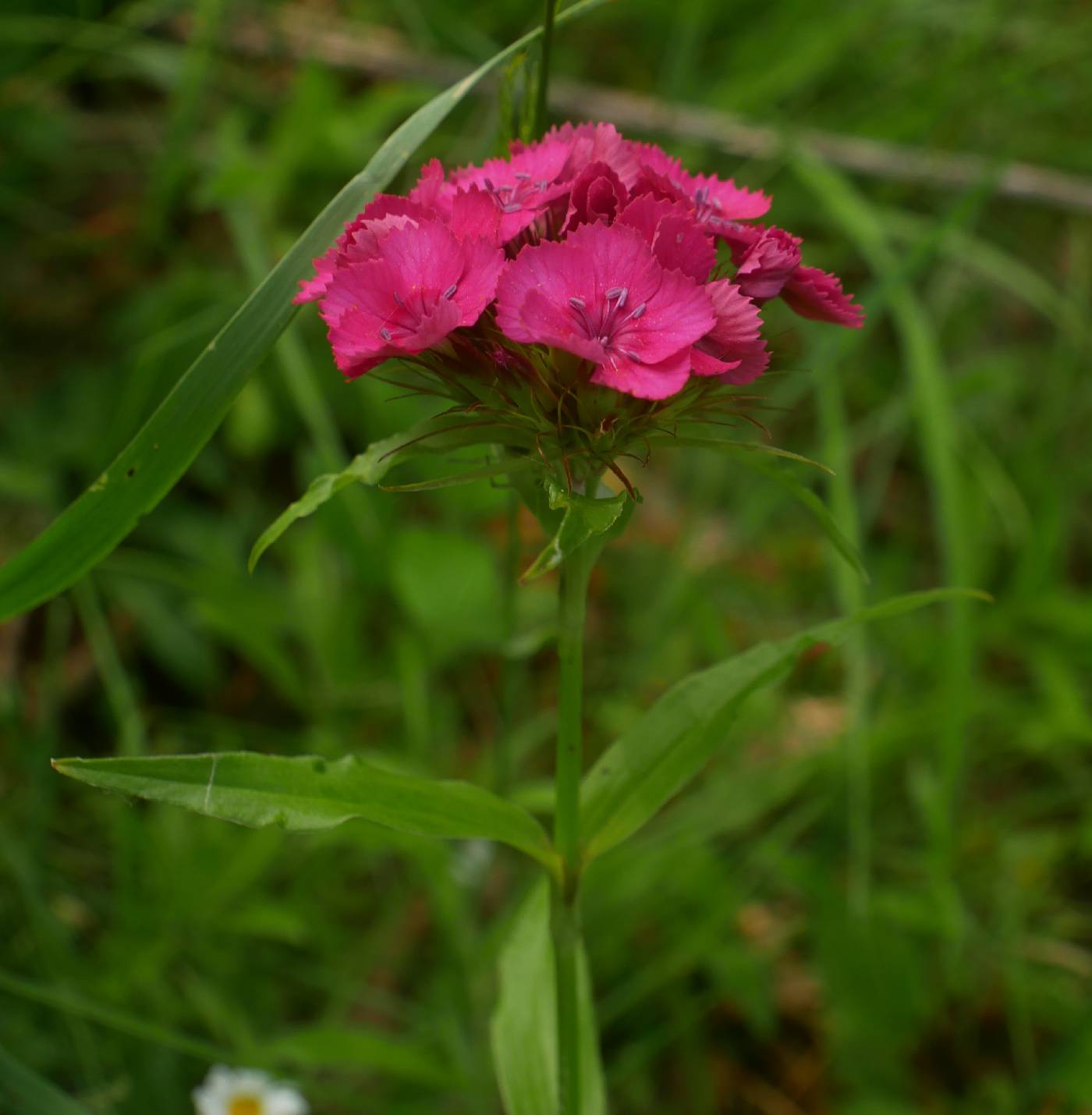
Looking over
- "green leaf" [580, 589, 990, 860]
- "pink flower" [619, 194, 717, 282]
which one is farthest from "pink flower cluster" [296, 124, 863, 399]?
"green leaf" [580, 589, 990, 860]

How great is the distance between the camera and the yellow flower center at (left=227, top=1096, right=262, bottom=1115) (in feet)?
4.51

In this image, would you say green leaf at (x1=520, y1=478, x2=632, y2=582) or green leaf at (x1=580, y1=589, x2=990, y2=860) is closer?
green leaf at (x1=520, y1=478, x2=632, y2=582)

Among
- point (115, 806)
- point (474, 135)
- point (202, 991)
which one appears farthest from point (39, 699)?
point (474, 135)

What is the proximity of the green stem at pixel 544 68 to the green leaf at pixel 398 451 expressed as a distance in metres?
0.36

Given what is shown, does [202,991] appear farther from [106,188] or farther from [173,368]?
[106,188]

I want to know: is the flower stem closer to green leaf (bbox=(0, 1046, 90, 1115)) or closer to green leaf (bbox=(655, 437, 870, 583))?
green leaf (bbox=(655, 437, 870, 583))

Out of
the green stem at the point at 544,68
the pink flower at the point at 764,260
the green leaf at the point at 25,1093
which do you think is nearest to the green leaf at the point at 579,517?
the pink flower at the point at 764,260

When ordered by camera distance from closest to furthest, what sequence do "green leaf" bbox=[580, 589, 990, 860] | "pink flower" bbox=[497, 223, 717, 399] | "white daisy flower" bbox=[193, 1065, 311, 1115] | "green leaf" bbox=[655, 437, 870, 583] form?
"pink flower" bbox=[497, 223, 717, 399] < "green leaf" bbox=[655, 437, 870, 583] < "green leaf" bbox=[580, 589, 990, 860] < "white daisy flower" bbox=[193, 1065, 311, 1115]

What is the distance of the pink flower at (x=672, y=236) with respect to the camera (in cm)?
83

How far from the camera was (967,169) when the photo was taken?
2.43m

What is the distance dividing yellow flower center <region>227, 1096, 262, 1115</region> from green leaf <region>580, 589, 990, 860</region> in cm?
68

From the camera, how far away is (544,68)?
98cm

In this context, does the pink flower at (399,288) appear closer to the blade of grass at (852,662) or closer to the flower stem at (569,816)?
the flower stem at (569,816)

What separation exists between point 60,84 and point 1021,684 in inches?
109
